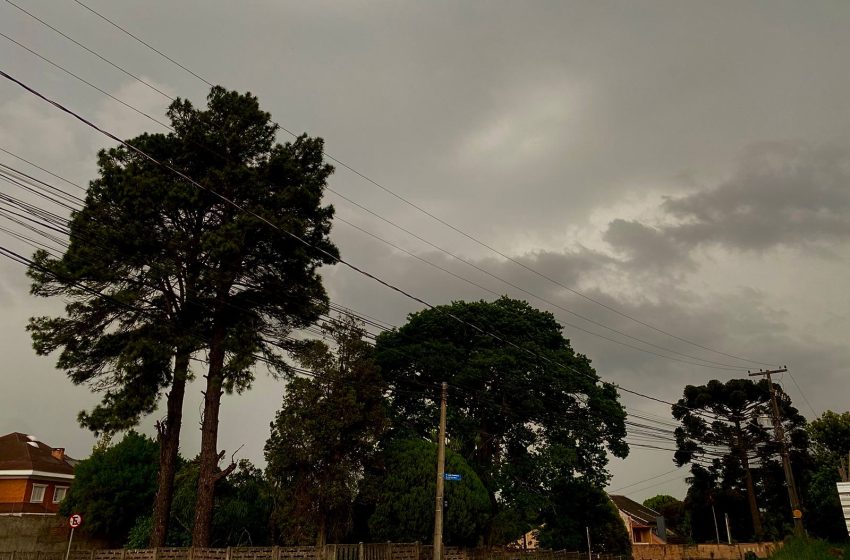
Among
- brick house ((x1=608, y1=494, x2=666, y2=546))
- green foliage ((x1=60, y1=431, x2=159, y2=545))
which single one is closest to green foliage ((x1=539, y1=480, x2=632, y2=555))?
green foliage ((x1=60, y1=431, x2=159, y2=545))

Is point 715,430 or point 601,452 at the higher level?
point 715,430

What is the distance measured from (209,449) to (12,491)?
30.7 meters

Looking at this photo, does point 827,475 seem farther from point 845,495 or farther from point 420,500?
point 845,495

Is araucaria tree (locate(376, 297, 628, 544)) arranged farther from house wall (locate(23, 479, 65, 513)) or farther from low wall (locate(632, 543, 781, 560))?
house wall (locate(23, 479, 65, 513))

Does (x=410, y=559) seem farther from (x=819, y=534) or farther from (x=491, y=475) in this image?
(x=819, y=534)

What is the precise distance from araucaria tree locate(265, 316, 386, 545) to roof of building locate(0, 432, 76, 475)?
29.2 m

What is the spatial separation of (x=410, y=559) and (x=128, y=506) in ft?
52.2

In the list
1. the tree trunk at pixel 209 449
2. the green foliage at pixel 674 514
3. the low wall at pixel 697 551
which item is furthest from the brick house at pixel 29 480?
the green foliage at pixel 674 514

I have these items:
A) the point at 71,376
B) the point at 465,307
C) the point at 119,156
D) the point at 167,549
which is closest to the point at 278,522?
the point at 167,549

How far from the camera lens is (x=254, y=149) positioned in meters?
26.5

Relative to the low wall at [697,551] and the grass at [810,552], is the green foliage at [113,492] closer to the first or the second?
the grass at [810,552]

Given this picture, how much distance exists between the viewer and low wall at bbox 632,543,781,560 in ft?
171

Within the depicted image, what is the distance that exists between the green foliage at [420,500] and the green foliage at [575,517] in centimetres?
Result: 812

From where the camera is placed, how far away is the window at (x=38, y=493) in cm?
4454
